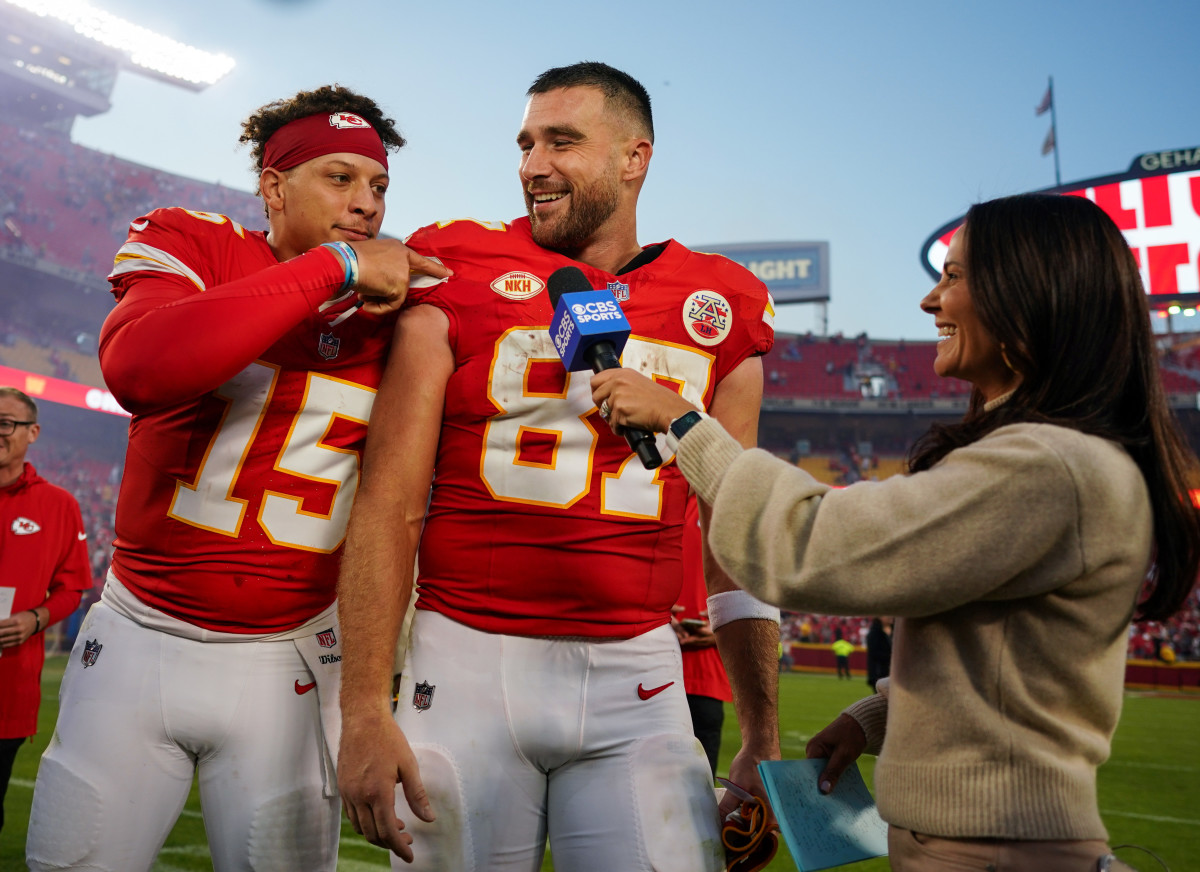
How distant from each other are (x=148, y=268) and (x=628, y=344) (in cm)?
Result: 114

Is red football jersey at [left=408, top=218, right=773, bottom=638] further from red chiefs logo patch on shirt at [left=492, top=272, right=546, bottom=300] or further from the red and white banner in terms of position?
the red and white banner

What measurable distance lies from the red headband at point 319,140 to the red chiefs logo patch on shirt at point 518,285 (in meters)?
0.75

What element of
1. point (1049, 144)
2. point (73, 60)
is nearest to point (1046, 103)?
point (1049, 144)

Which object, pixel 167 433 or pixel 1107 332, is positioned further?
pixel 167 433

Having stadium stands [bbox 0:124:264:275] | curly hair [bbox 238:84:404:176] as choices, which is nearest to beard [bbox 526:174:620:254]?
curly hair [bbox 238:84:404:176]

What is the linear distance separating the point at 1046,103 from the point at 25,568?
39.2m

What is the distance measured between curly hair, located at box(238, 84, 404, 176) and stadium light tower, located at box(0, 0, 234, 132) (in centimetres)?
4009

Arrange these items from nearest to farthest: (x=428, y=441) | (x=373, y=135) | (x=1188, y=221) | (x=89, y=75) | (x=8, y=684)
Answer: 1. (x=428, y=441)
2. (x=373, y=135)
3. (x=8, y=684)
4. (x=1188, y=221)
5. (x=89, y=75)

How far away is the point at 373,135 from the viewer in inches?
106

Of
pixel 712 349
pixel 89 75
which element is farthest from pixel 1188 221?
pixel 89 75

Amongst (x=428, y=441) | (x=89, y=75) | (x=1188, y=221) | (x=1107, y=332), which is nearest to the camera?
(x=1107, y=332)

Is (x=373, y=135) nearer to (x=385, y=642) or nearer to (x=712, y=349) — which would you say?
(x=712, y=349)

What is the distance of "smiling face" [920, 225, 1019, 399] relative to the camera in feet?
5.70

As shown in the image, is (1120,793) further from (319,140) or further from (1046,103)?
(1046,103)
